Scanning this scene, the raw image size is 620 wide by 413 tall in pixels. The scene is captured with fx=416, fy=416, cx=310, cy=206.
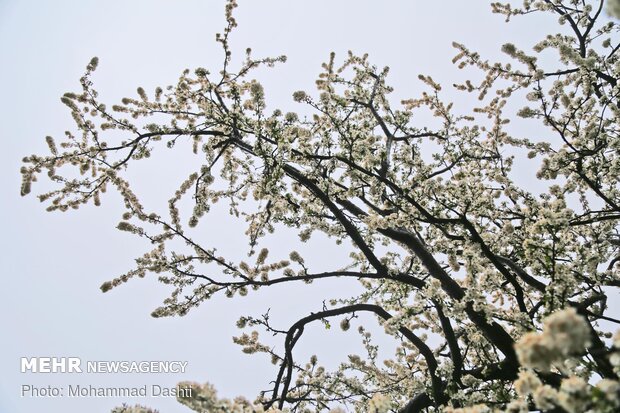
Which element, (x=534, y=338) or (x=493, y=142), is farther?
(x=493, y=142)

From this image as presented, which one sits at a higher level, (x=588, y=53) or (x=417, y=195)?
(x=588, y=53)

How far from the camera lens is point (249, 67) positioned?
7.22 meters

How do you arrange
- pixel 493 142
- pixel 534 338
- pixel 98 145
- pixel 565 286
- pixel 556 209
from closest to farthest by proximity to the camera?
1. pixel 534 338
2. pixel 565 286
3. pixel 556 209
4. pixel 98 145
5. pixel 493 142

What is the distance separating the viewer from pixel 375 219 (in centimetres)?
556

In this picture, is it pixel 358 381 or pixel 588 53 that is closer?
pixel 588 53

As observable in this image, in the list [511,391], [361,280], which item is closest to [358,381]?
[361,280]

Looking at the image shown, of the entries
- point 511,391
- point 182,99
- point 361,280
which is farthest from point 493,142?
point 182,99

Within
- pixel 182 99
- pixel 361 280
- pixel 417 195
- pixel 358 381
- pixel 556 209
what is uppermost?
pixel 182 99

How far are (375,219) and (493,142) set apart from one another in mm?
4170

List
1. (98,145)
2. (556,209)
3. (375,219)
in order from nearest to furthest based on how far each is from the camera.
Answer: (556,209), (375,219), (98,145)

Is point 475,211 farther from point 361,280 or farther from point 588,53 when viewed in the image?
point 588,53

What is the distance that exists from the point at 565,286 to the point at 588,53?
5.17m

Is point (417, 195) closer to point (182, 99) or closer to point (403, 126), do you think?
point (403, 126)

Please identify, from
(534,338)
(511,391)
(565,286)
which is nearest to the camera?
(534,338)
